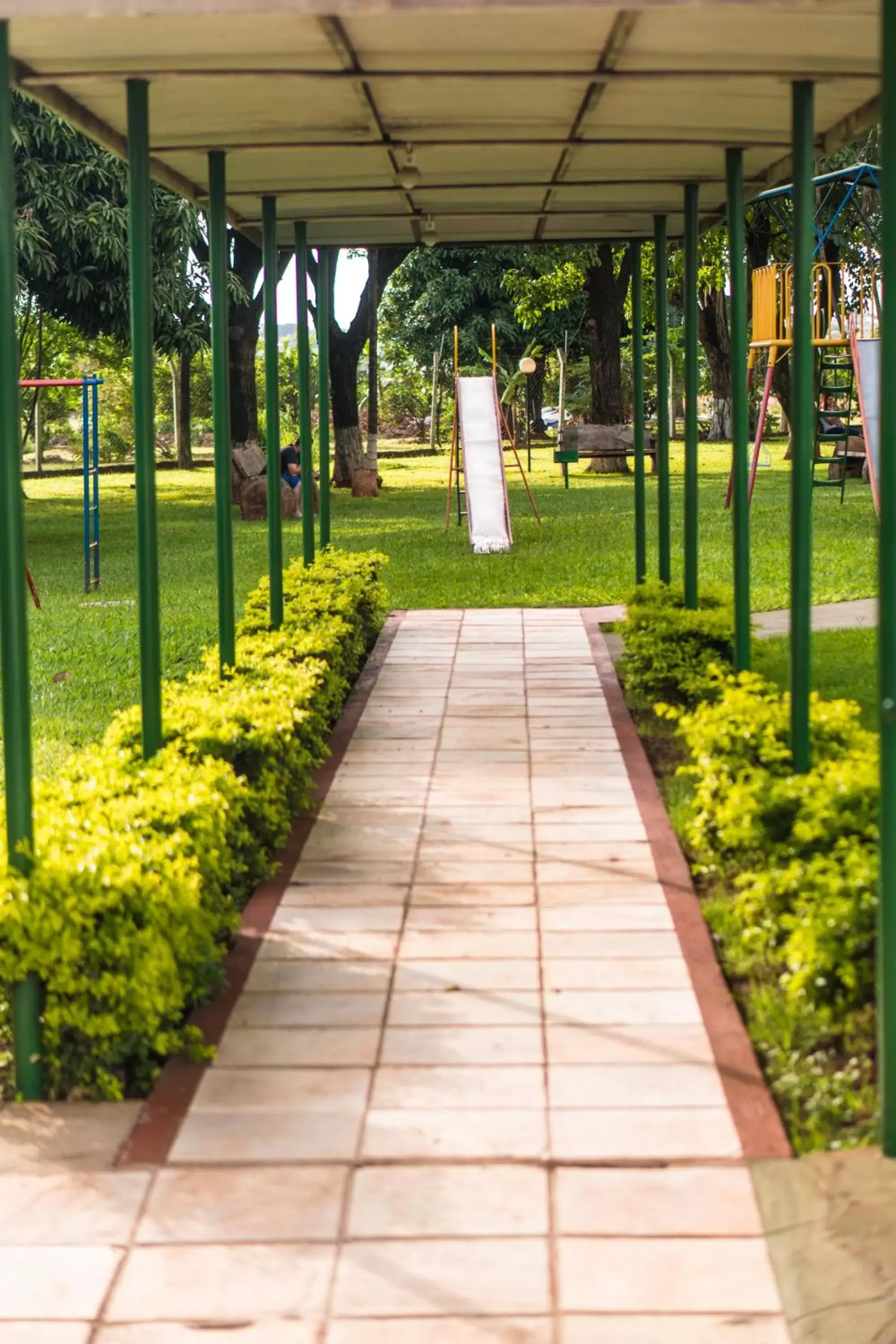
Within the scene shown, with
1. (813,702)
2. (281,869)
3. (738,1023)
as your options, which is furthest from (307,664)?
(738,1023)

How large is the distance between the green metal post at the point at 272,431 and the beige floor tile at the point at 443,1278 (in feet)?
17.3

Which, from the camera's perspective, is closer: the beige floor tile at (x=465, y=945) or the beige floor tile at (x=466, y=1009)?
the beige floor tile at (x=466, y=1009)

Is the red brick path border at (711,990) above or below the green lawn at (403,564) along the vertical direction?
below

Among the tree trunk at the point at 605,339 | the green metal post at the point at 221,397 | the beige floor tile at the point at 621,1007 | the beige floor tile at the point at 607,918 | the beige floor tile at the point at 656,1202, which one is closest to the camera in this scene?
the beige floor tile at the point at 656,1202

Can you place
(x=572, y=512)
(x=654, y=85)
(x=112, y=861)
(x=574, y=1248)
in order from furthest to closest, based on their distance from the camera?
(x=572, y=512) → (x=654, y=85) → (x=112, y=861) → (x=574, y=1248)

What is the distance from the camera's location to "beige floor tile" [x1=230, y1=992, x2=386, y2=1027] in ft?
14.2

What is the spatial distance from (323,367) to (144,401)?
5867mm

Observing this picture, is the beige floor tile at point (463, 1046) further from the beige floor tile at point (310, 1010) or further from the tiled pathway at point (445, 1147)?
the beige floor tile at point (310, 1010)

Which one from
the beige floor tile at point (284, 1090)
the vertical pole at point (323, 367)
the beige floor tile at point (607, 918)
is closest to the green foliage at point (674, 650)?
the beige floor tile at point (607, 918)

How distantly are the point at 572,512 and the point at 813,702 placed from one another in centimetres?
1412

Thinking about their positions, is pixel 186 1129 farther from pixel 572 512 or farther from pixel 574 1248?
pixel 572 512

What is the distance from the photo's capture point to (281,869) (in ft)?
18.7

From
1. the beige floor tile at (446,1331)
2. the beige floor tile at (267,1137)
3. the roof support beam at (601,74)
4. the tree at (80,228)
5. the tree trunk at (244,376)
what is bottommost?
the beige floor tile at (446,1331)

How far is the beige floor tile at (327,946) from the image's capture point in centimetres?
483
